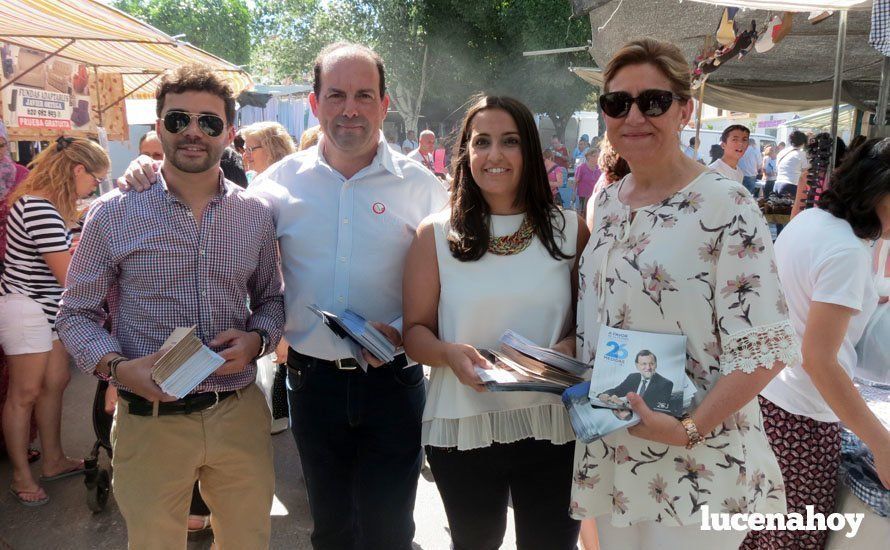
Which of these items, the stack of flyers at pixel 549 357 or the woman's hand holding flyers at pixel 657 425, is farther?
the stack of flyers at pixel 549 357

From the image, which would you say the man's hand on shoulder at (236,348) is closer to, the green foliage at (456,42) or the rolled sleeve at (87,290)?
the rolled sleeve at (87,290)

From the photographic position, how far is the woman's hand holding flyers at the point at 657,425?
160 centimetres

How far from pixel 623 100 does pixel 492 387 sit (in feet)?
3.10

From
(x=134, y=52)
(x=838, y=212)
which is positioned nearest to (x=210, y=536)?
(x=838, y=212)

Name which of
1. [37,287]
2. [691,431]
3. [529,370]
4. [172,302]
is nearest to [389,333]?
[529,370]

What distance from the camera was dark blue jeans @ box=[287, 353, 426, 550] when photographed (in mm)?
2439

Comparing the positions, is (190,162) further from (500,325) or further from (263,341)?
(500,325)

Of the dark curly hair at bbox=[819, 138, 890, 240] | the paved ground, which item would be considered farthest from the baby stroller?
the dark curly hair at bbox=[819, 138, 890, 240]

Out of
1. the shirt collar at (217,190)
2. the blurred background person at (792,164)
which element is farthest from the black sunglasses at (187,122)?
the blurred background person at (792,164)

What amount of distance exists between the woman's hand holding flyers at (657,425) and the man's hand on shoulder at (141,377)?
57.6 inches

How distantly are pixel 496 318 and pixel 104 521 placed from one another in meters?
2.92

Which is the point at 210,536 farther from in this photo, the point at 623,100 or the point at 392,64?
the point at 392,64

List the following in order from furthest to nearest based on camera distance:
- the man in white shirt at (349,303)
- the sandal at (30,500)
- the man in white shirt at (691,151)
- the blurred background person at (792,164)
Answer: the blurred background person at (792,164), the sandal at (30,500), the man in white shirt at (349,303), the man in white shirt at (691,151)

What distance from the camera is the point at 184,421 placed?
2201 millimetres
